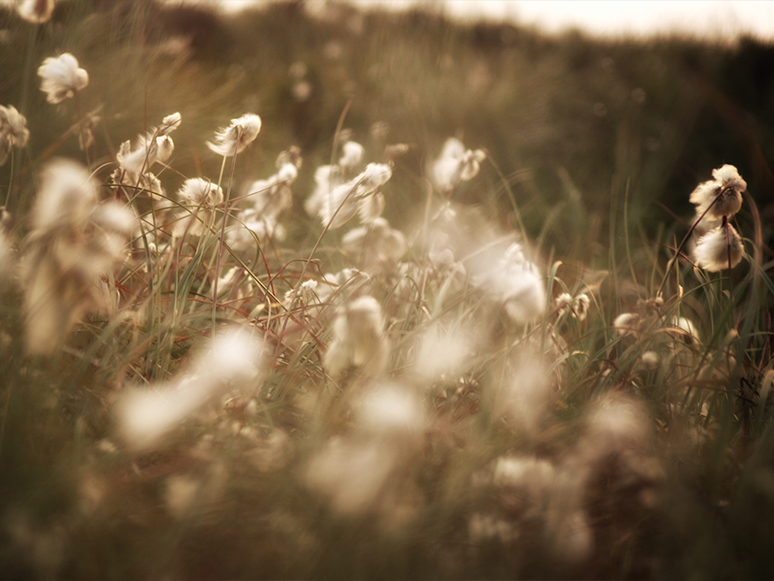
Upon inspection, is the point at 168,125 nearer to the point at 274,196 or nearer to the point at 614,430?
the point at 274,196

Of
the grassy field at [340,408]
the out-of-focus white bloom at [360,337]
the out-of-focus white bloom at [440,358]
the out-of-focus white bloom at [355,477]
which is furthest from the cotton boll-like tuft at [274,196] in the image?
the out-of-focus white bloom at [355,477]

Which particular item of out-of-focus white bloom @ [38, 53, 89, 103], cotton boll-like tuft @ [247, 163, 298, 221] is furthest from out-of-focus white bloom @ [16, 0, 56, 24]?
cotton boll-like tuft @ [247, 163, 298, 221]

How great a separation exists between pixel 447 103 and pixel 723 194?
6.79ft

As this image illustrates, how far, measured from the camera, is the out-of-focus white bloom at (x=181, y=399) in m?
0.56

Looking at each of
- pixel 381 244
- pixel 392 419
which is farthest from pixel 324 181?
pixel 392 419

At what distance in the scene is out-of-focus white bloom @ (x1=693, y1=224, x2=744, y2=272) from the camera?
0.91m

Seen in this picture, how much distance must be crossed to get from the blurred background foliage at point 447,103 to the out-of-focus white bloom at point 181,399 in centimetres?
98

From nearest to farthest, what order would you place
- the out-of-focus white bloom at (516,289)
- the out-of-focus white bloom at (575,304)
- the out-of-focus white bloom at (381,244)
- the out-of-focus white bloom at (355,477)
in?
the out-of-focus white bloom at (355,477) < the out-of-focus white bloom at (516,289) < the out-of-focus white bloom at (575,304) < the out-of-focus white bloom at (381,244)

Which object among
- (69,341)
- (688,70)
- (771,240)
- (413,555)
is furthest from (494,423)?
(688,70)

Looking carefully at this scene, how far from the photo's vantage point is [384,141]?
2568mm

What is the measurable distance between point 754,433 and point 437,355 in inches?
19.7

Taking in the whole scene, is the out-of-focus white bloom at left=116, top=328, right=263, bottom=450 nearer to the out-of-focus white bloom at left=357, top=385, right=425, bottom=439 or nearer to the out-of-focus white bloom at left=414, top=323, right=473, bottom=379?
the out-of-focus white bloom at left=357, top=385, right=425, bottom=439

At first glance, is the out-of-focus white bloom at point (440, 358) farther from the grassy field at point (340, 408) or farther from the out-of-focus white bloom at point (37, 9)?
the out-of-focus white bloom at point (37, 9)

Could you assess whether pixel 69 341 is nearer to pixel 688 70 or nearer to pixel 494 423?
pixel 494 423
